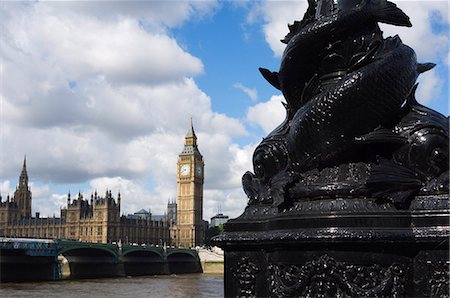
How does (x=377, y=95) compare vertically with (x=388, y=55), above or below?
below

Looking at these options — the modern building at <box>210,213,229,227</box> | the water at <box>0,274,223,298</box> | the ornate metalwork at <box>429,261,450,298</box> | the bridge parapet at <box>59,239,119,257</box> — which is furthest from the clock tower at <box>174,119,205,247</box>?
the ornate metalwork at <box>429,261,450,298</box>

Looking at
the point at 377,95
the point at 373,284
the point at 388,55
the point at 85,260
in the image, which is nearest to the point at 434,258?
the point at 373,284

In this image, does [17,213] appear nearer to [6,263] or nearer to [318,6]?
[6,263]

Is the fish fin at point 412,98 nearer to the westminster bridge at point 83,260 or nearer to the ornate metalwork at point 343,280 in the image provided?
the ornate metalwork at point 343,280

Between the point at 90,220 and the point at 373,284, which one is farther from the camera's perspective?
the point at 90,220

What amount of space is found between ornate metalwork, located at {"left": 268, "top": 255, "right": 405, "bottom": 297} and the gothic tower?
104 m

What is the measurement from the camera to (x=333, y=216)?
3.80 metres

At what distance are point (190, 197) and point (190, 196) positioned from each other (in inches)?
11.6

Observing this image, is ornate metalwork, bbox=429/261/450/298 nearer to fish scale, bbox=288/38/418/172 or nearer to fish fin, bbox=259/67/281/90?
fish scale, bbox=288/38/418/172

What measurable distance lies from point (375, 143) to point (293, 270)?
112 cm

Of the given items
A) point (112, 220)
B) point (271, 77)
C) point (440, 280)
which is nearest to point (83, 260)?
point (112, 220)

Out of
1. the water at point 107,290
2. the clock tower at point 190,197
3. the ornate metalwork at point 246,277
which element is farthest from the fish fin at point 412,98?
the clock tower at point 190,197

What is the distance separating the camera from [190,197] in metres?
99.9

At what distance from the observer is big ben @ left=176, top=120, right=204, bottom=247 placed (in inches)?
3802
